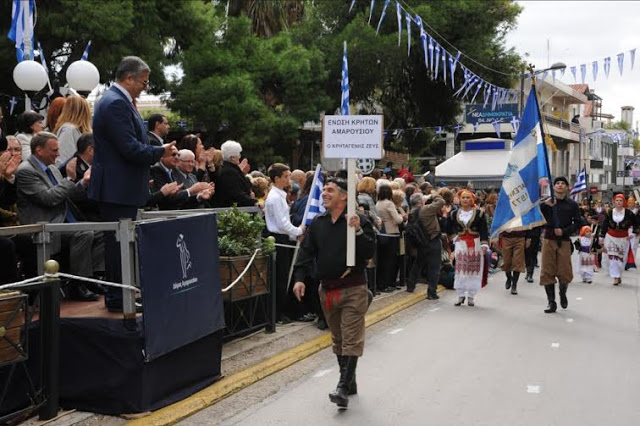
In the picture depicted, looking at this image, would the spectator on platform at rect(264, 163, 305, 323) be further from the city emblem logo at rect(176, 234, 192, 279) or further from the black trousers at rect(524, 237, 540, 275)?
the black trousers at rect(524, 237, 540, 275)

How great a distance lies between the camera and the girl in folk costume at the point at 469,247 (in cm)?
1318

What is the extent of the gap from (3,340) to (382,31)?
98.9 ft

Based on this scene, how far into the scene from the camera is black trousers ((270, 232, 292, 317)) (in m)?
10.1

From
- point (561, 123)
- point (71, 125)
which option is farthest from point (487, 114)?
point (561, 123)

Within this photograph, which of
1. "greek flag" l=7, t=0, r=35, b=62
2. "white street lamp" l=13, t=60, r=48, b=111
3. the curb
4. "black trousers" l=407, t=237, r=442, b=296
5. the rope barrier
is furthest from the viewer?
"black trousers" l=407, t=237, r=442, b=296

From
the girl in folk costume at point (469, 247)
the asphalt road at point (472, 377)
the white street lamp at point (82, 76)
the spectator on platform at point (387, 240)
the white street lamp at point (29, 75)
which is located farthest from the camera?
the spectator on platform at point (387, 240)

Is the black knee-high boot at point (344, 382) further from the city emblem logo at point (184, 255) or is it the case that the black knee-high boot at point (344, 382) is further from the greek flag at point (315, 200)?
the greek flag at point (315, 200)

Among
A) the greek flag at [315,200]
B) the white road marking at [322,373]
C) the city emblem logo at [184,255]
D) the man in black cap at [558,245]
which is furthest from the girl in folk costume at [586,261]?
the city emblem logo at [184,255]

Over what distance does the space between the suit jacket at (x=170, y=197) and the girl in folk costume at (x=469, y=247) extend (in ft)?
20.0

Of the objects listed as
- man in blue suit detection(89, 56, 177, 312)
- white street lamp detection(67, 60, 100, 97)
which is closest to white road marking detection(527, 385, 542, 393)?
man in blue suit detection(89, 56, 177, 312)

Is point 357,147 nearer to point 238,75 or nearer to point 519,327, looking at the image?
point 519,327

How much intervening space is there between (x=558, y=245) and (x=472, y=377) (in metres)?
5.48

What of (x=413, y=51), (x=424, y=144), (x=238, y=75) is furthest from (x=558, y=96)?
(x=238, y=75)

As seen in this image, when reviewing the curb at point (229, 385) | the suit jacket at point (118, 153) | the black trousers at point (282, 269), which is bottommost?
the curb at point (229, 385)
